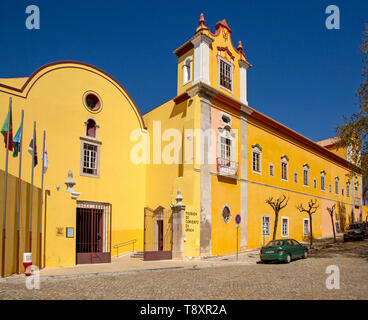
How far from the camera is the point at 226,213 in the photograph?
2252cm

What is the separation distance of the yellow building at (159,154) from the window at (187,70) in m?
0.07

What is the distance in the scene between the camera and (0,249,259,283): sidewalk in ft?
43.8

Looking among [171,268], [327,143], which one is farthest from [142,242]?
[327,143]

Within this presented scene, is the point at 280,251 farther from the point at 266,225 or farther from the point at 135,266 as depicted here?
the point at 266,225

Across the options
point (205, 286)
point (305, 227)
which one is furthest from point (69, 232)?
point (305, 227)

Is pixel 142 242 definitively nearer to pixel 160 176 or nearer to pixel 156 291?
pixel 160 176

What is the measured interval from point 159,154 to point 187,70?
567 cm

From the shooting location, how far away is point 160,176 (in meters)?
23.0

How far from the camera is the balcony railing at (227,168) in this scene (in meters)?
22.0

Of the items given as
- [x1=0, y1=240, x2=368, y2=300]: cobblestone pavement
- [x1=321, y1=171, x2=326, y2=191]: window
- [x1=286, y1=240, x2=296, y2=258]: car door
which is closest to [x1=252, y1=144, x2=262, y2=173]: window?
[x1=286, y1=240, x2=296, y2=258]: car door

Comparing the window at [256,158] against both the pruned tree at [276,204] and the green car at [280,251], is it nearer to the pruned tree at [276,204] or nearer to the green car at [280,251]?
the pruned tree at [276,204]

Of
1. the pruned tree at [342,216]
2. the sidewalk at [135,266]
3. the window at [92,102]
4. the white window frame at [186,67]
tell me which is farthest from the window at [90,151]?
the pruned tree at [342,216]

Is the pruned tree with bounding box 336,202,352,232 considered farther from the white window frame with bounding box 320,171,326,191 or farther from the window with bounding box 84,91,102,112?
the window with bounding box 84,91,102,112

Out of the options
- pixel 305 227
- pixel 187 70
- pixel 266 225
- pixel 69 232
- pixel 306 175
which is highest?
pixel 187 70
